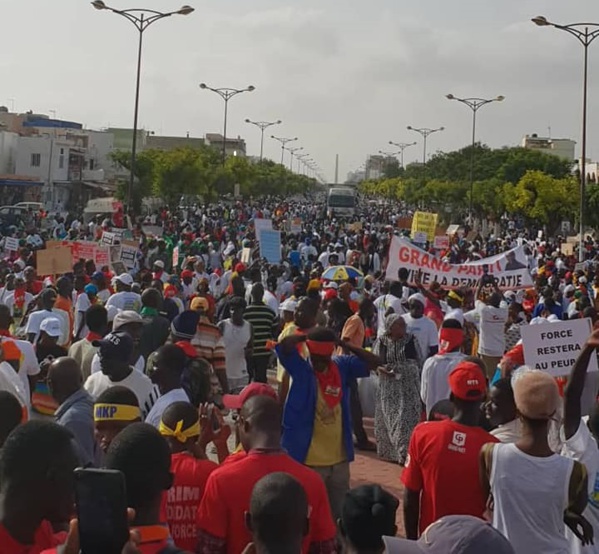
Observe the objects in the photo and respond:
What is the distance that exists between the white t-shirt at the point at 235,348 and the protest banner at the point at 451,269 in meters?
4.23

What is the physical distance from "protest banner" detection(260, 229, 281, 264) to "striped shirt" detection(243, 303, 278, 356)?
7.82 meters

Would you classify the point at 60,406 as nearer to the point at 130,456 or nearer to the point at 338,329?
the point at 130,456

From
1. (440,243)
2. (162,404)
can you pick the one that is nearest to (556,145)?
(440,243)

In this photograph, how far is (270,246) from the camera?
18.4m

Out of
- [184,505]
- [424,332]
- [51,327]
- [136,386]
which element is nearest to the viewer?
[184,505]

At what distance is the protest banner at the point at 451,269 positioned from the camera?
539 inches

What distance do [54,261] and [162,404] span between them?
9528 millimetres

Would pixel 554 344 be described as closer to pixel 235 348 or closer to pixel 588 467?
pixel 588 467

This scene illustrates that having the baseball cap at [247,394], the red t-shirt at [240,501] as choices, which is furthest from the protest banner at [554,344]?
the red t-shirt at [240,501]

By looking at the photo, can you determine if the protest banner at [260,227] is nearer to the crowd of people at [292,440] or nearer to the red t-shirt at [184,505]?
the crowd of people at [292,440]

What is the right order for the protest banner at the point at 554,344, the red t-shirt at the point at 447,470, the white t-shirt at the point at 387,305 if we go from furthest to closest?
the white t-shirt at the point at 387,305 → the protest banner at the point at 554,344 → the red t-shirt at the point at 447,470

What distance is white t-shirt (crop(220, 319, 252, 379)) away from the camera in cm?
961

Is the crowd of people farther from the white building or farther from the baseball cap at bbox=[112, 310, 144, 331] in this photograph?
the white building

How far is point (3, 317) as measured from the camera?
7.83 metres
